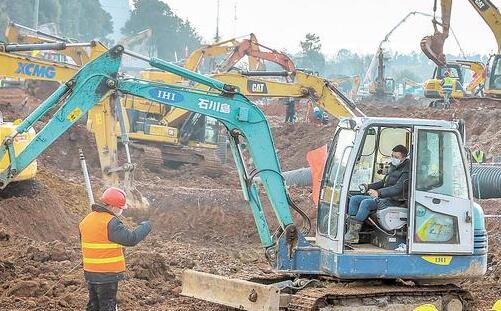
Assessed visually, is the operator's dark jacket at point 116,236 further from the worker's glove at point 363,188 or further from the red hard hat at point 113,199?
the worker's glove at point 363,188

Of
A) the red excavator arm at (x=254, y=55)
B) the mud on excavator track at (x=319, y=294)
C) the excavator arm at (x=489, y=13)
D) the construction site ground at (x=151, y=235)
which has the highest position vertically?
the excavator arm at (x=489, y=13)

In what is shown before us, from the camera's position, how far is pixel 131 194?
17.7 metres

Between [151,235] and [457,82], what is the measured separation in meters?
22.2

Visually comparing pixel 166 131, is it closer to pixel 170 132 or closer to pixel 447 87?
pixel 170 132

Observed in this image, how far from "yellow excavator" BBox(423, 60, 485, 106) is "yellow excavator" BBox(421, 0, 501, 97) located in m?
3.31

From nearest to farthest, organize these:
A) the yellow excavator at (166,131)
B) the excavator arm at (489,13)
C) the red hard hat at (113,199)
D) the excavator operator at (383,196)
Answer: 1. the red hard hat at (113,199)
2. the excavator operator at (383,196)
3. the yellow excavator at (166,131)
4. the excavator arm at (489,13)

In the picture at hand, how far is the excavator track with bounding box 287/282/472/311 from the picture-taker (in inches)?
370

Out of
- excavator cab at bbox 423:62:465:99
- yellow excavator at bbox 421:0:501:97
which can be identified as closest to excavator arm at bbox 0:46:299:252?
yellow excavator at bbox 421:0:501:97

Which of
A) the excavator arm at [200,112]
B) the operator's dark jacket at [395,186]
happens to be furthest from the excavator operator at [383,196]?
the excavator arm at [200,112]

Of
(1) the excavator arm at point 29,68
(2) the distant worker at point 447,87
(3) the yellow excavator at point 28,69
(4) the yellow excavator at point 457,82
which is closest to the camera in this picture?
(3) the yellow excavator at point 28,69

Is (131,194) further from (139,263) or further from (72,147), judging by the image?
(72,147)

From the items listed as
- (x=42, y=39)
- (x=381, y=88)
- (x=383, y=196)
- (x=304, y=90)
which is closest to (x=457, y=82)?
(x=381, y=88)

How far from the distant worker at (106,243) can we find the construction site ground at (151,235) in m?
1.75

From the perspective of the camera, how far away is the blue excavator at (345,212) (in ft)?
31.4
